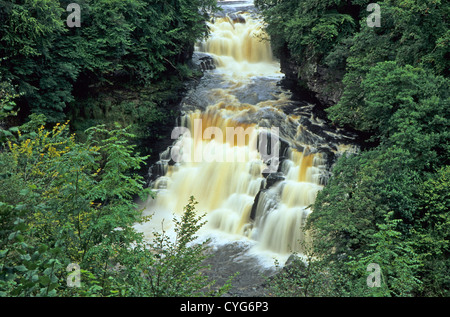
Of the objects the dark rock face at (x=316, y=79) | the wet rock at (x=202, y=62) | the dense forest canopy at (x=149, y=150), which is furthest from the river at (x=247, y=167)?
the wet rock at (x=202, y=62)

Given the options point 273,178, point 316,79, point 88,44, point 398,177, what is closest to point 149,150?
point 88,44

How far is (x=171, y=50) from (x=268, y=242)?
14.3 m

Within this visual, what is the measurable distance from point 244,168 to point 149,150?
5301mm

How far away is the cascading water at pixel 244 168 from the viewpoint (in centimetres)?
1598

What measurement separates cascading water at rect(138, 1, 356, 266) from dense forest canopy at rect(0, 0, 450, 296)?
1.93m

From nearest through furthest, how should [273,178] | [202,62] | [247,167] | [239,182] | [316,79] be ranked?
[273,178] < [239,182] < [247,167] < [316,79] < [202,62]

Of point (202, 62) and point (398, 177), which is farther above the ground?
point (202, 62)

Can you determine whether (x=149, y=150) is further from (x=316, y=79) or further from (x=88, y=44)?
(x=316, y=79)

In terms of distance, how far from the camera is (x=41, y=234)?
7.83 metres

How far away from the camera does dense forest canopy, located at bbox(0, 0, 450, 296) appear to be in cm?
688

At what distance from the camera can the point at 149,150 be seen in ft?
67.4

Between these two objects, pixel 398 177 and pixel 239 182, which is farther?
pixel 239 182

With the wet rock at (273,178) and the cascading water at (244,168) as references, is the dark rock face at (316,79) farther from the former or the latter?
the wet rock at (273,178)
